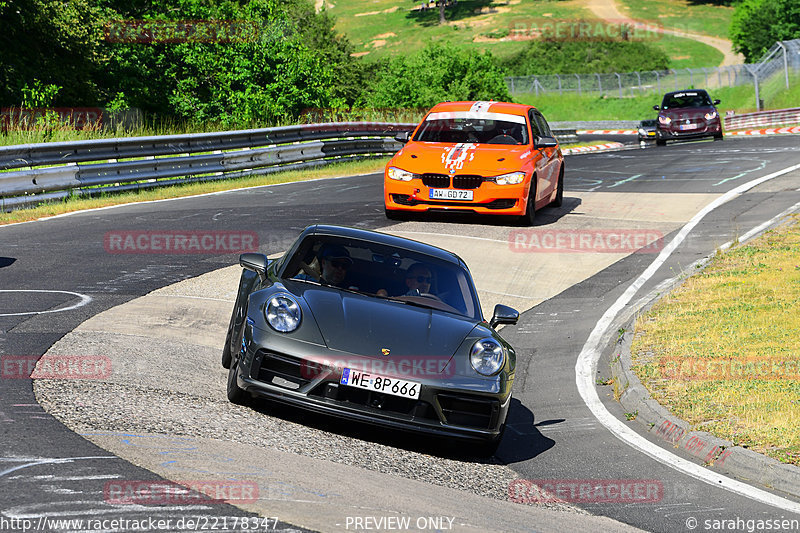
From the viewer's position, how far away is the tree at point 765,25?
86750 millimetres

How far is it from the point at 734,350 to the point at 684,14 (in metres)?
135

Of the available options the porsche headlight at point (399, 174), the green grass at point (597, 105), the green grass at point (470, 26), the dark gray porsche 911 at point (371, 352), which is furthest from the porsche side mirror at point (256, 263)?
the green grass at point (470, 26)

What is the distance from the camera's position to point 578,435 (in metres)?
7.53

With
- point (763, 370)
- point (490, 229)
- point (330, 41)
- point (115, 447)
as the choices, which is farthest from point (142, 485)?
point (330, 41)

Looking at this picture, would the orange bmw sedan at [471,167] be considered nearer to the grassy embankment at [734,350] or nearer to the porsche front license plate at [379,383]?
the grassy embankment at [734,350]

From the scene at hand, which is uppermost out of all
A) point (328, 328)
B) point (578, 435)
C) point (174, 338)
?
point (328, 328)

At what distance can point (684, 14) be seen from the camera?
135375 mm

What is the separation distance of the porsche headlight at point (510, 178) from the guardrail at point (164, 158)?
742 cm

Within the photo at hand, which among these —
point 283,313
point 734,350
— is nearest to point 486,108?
point 734,350

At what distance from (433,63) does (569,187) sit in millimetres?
38395

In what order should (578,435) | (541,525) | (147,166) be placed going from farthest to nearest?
(147,166), (578,435), (541,525)

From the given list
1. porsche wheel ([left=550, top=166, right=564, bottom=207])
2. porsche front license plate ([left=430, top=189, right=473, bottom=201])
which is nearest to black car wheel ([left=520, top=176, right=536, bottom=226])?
porsche front license plate ([left=430, top=189, right=473, bottom=201])

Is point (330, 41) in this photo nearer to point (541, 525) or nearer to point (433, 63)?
point (433, 63)

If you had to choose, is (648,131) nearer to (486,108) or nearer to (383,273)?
(486,108)
